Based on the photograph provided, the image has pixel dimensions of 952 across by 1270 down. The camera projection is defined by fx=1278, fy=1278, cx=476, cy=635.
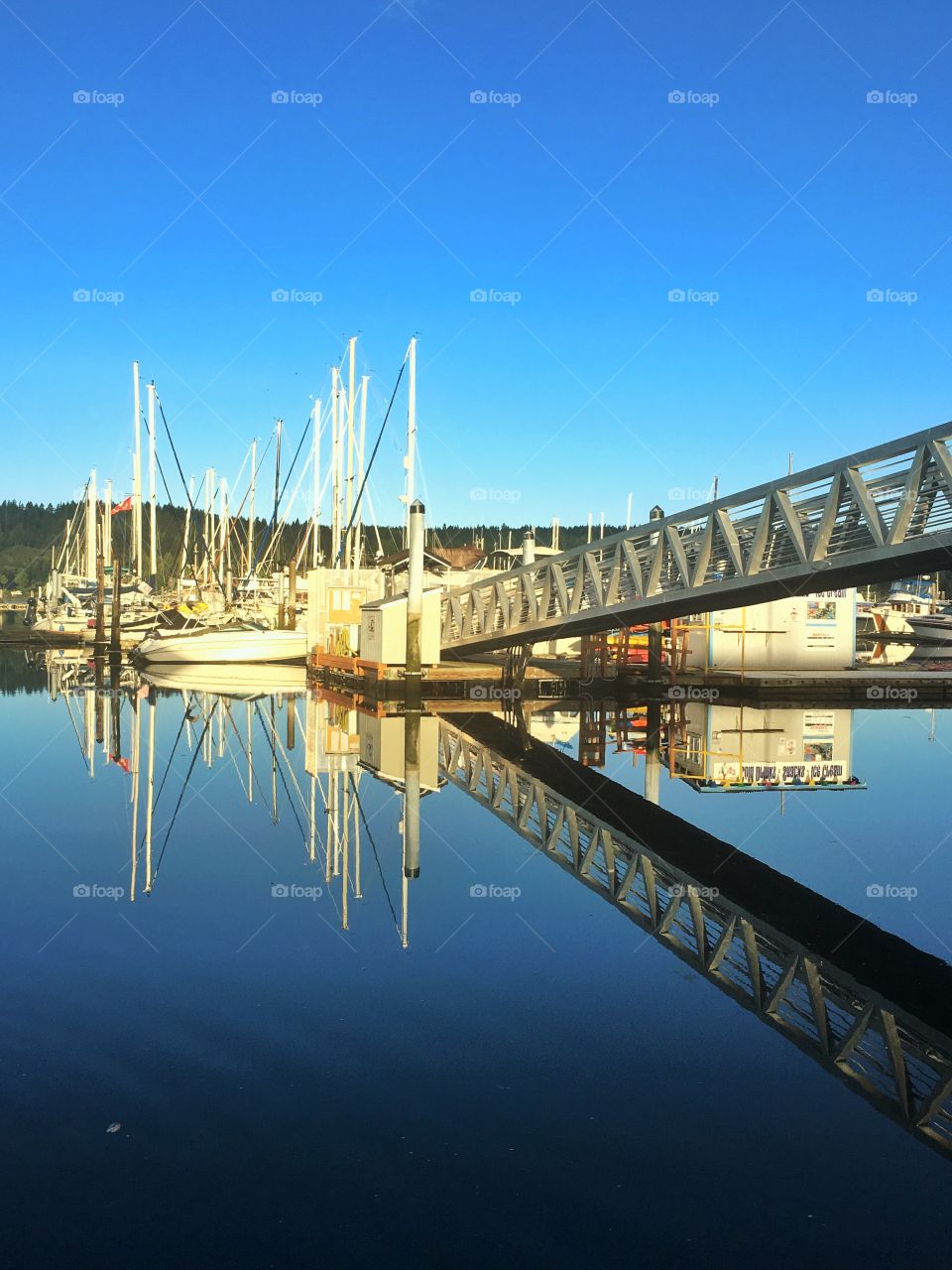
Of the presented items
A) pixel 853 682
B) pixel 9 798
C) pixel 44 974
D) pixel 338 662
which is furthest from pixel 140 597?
pixel 44 974

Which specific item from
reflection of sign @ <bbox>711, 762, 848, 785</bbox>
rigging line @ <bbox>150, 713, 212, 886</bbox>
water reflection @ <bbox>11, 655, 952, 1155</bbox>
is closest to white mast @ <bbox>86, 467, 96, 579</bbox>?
water reflection @ <bbox>11, 655, 952, 1155</bbox>

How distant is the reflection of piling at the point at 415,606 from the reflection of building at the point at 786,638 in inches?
524

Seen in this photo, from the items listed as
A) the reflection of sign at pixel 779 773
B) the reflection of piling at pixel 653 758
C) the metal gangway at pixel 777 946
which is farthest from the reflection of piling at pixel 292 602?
the metal gangway at pixel 777 946

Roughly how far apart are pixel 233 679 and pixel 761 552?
28870mm

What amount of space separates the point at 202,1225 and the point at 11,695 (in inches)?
1260

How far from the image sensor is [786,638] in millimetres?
44812

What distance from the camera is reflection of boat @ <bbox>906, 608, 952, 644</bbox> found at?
249 ft

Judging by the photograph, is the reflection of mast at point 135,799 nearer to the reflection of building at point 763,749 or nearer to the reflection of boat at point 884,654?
the reflection of building at point 763,749

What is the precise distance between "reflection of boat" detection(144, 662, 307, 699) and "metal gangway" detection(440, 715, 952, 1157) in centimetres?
2271

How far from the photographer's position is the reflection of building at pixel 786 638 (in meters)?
44.5

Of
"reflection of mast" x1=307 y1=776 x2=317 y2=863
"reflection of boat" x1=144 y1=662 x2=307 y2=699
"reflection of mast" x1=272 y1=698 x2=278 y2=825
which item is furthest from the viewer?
"reflection of boat" x1=144 y1=662 x2=307 y2=699

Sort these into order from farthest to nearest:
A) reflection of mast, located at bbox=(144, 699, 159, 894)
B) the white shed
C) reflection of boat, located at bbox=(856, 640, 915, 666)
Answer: reflection of boat, located at bbox=(856, 640, 915, 666) → the white shed → reflection of mast, located at bbox=(144, 699, 159, 894)

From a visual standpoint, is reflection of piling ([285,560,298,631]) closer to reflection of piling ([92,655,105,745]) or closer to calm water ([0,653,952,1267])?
reflection of piling ([92,655,105,745])

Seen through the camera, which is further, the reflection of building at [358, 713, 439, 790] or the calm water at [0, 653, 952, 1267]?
the reflection of building at [358, 713, 439, 790]
